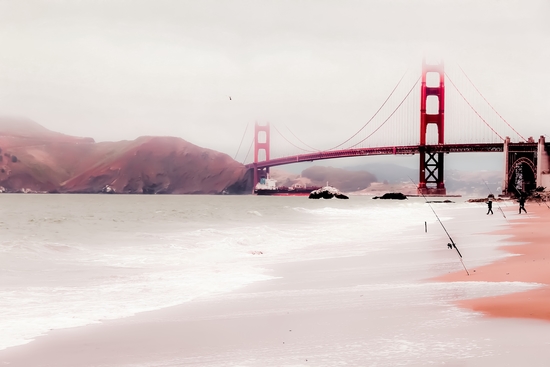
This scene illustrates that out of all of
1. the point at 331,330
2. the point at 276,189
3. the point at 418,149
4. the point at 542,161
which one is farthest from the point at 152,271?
the point at 276,189

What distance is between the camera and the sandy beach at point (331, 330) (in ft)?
13.8

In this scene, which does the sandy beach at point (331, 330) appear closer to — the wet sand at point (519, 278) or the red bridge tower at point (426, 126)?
the wet sand at point (519, 278)

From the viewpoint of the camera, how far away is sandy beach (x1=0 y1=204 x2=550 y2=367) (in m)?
4.20

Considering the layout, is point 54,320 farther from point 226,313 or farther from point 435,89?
point 435,89

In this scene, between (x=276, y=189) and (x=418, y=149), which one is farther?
(x=276, y=189)

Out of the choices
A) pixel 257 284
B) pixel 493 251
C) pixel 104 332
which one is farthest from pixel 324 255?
pixel 104 332

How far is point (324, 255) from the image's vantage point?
41.6 feet

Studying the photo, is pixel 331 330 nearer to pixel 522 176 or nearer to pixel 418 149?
pixel 418 149

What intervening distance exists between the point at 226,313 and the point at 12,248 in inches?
402

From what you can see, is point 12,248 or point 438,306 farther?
point 12,248

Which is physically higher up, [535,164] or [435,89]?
[435,89]

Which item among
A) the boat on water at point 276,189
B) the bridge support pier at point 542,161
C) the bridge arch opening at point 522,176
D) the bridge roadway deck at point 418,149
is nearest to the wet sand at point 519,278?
the bridge support pier at point 542,161

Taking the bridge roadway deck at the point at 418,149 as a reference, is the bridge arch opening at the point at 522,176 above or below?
below

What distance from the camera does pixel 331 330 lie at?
5020 millimetres
